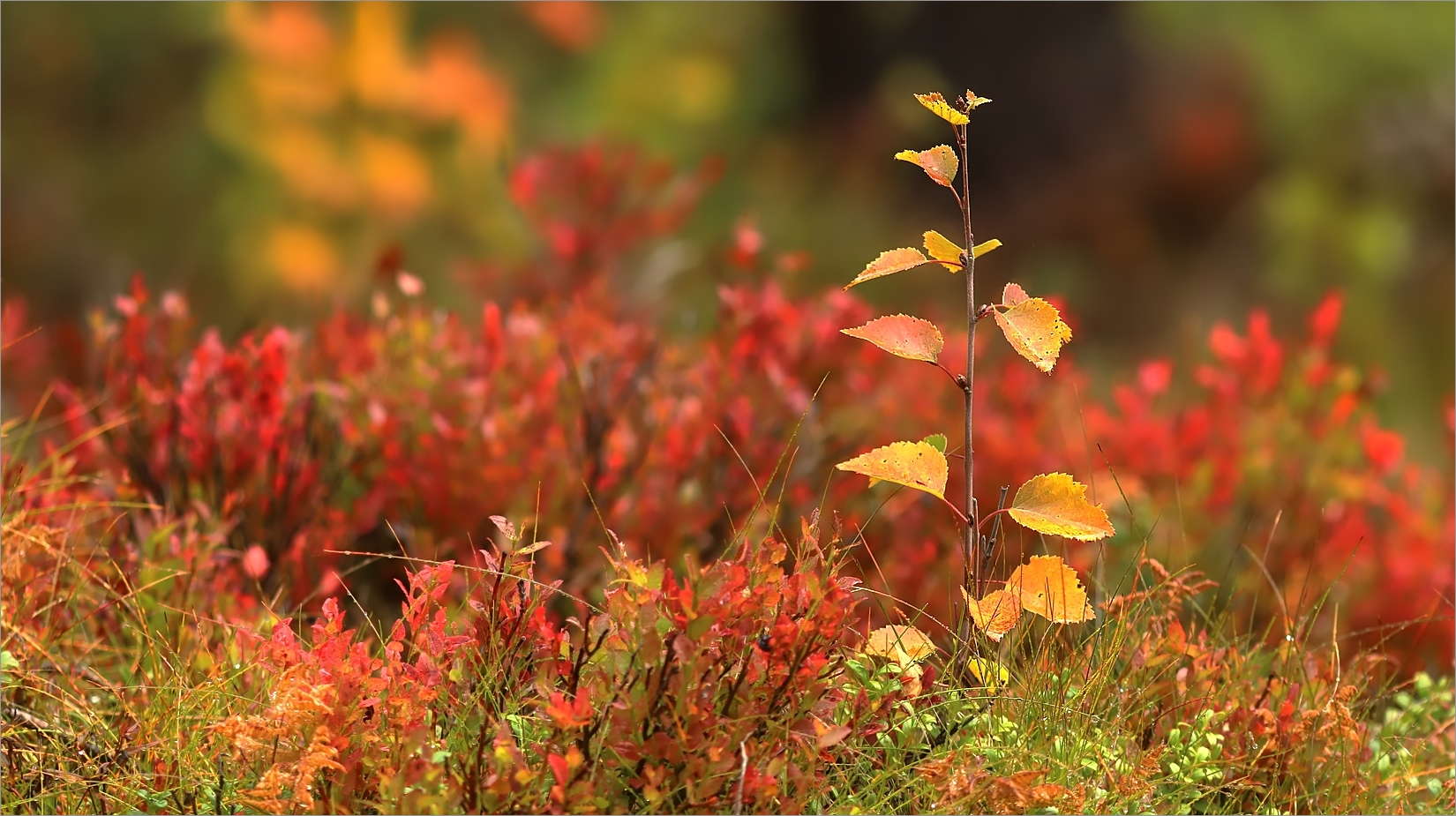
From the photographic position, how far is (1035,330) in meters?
2.06

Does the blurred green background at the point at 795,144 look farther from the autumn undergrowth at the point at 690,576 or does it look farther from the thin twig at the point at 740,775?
the thin twig at the point at 740,775

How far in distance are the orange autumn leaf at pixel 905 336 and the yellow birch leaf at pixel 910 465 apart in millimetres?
140

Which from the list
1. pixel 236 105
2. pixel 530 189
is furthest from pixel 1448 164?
pixel 236 105

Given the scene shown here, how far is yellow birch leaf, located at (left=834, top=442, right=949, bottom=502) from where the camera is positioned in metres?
2.02

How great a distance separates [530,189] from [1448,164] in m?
6.17

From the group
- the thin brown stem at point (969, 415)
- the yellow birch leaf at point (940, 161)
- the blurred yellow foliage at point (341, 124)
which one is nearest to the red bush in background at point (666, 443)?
the thin brown stem at point (969, 415)

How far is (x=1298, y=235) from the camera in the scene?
26.1 feet

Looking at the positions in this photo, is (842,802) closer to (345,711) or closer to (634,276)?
(345,711)

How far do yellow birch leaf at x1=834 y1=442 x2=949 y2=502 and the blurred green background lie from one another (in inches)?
175

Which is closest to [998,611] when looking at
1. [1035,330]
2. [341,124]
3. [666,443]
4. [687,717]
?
[1035,330]

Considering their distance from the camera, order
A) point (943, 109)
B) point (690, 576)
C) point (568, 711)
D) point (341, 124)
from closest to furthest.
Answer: point (568, 711)
point (690, 576)
point (943, 109)
point (341, 124)

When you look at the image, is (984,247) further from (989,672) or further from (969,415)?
(989,672)

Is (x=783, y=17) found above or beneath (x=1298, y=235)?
above

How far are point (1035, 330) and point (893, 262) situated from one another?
240 millimetres
